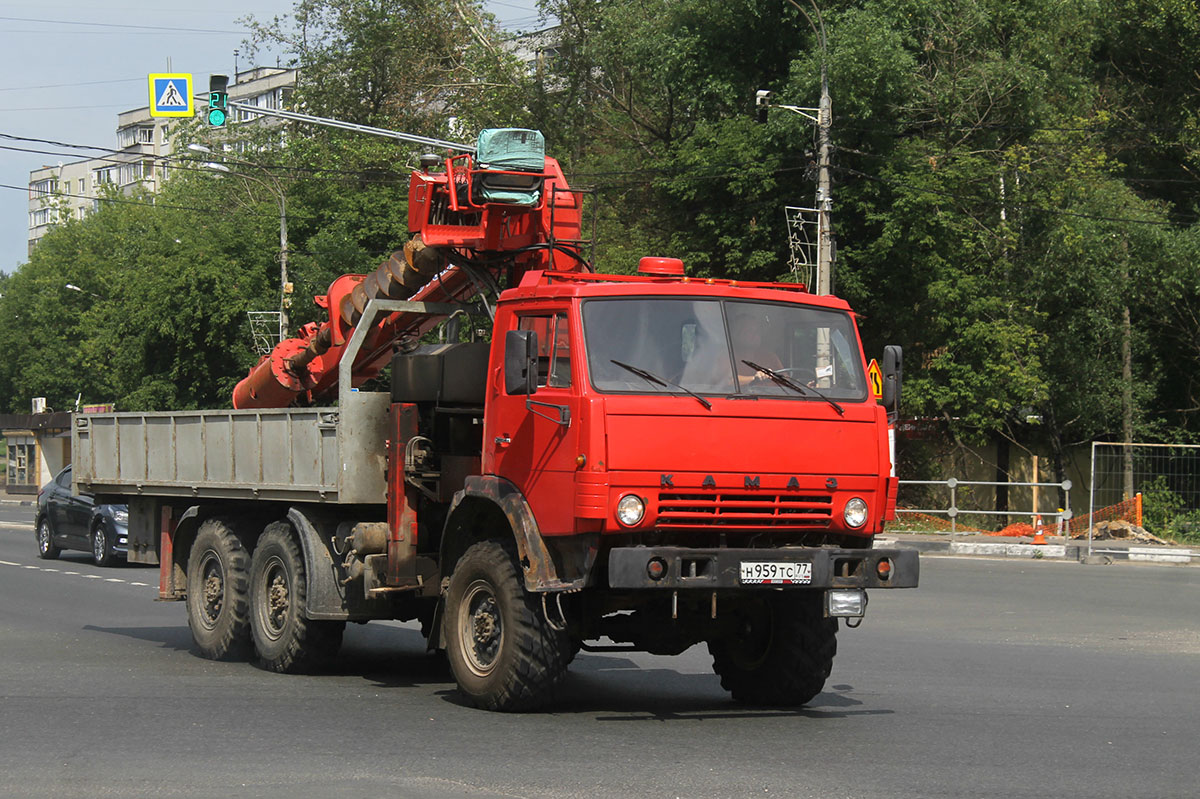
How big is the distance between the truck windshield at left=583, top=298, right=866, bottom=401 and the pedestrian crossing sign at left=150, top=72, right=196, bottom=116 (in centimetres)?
2117

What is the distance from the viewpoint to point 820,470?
903cm

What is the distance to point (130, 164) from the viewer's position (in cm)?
10781

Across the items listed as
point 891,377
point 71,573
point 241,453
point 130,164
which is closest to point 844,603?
point 891,377

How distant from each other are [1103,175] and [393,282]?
91.9 ft

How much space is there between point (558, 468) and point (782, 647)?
2089 millimetres

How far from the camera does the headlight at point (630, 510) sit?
8539 mm

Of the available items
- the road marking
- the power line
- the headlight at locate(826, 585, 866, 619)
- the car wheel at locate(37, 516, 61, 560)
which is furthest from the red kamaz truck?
the power line

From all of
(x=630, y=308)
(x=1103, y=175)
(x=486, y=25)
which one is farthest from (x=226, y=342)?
(x=630, y=308)

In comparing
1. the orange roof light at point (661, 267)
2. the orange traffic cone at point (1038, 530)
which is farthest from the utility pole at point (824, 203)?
the orange roof light at point (661, 267)

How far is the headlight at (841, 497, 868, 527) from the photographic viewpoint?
913cm

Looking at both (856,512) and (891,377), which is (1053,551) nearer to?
(891,377)

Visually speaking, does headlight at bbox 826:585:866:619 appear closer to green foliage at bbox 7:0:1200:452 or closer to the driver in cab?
the driver in cab

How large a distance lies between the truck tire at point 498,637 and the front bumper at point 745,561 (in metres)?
0.83

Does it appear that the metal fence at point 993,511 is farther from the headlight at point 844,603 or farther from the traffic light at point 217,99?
the headlight at point 844,603
